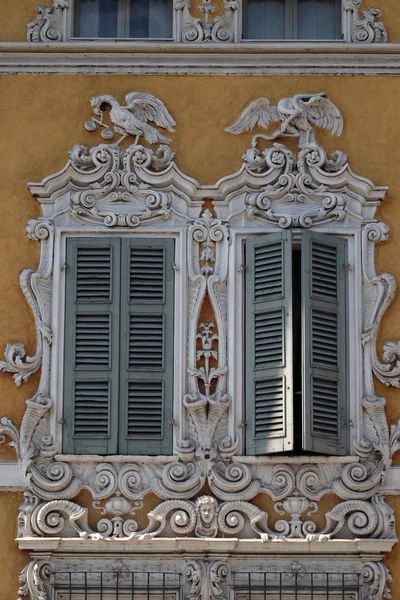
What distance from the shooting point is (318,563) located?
18.0 meters

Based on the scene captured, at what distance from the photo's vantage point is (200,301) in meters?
18.7

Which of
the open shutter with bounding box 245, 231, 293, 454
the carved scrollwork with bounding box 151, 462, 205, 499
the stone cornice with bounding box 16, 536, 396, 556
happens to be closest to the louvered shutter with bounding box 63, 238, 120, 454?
the carved scrollwork with bounding box 151, 462, 205, 499

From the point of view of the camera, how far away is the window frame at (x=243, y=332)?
1838 centimetres

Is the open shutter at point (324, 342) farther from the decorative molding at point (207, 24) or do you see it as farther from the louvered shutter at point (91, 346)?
the decorative molding at point (207, 24)

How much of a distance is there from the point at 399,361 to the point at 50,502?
10.5ft

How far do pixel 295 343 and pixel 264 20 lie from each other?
311cm

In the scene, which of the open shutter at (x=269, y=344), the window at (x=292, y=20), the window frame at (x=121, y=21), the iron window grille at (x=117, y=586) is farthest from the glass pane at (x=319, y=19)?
the iron window grille at (x=117, y=586)

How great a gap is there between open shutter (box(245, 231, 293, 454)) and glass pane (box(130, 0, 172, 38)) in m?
2.21

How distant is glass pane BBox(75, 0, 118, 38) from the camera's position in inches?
771

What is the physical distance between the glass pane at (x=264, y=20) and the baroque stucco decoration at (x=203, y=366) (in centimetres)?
80

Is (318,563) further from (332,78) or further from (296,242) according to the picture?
(332,78)

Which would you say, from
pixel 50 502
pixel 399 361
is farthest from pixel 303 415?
pixel 50 502

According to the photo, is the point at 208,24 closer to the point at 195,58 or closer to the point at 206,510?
the point at 195,58

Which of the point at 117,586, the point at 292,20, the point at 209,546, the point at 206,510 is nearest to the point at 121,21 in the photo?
the point at 292,20
